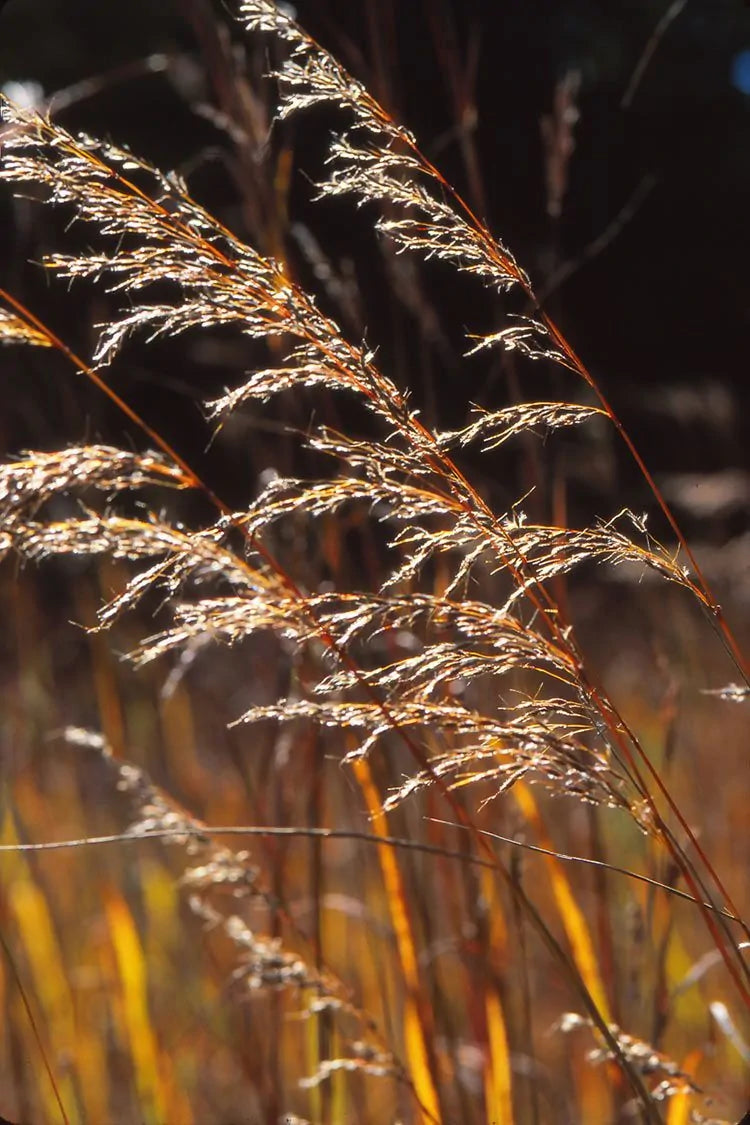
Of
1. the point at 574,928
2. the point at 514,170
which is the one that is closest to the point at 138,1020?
the point at 574,928

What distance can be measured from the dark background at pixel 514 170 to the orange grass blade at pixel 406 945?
1.60 feet

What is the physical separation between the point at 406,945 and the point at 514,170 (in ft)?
4.13

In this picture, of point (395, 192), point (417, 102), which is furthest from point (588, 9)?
point (395, 192)

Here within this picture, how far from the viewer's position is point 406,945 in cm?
118

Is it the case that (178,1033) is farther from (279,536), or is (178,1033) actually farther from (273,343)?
(273,343)

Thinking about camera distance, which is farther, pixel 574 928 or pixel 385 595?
pixel 574 928

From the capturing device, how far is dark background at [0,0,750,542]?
1.39m

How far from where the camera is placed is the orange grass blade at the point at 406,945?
3.70 feet

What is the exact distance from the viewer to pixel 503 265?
0.70 m

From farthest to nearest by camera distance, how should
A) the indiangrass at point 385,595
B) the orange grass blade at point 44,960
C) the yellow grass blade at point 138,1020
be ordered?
1. the orange grass blade at point 44,960
2. the yellow grass blade at point 138,1020
3. the indiangrass at point 385,595

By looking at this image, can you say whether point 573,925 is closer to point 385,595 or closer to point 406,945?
point 406,945

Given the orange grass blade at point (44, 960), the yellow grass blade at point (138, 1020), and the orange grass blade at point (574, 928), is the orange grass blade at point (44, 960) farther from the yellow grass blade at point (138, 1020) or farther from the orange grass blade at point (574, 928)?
the orange grass blade at point (574, 928)

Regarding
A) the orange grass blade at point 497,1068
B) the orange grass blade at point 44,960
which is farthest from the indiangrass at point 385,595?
the orange grass blade at point 44,960

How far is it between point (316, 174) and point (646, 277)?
31.6 inches
